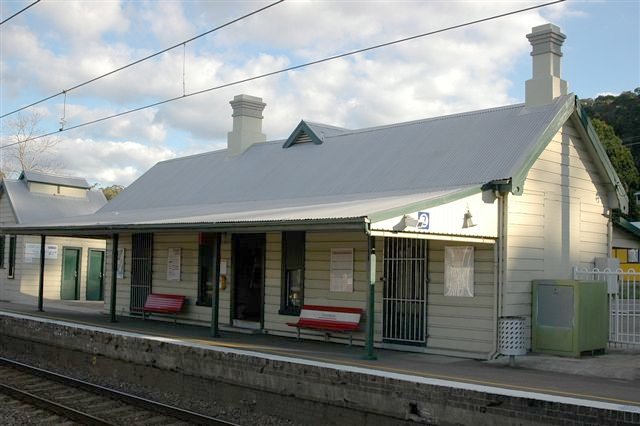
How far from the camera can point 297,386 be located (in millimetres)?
9688

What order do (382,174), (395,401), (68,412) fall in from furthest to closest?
(382,174)
(68,412)
(395,401)

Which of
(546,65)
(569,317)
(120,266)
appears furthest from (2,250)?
(569,317)

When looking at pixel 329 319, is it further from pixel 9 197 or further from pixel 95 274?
pixel 9 197

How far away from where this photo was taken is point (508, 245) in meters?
11.6

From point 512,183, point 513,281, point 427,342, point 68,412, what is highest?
point 512,183

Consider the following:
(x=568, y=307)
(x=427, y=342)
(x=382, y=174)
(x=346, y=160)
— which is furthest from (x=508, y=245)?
(x=346, y=160)

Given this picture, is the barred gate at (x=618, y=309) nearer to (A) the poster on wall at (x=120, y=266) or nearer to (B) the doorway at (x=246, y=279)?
(B) the doorway at (x=246, y=279)

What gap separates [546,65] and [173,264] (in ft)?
31.9

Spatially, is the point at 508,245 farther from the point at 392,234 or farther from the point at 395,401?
the point at 395,401

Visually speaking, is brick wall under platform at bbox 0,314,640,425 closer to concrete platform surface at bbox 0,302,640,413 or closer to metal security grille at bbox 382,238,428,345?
concrete platform surface at bbox 0,302,640,413

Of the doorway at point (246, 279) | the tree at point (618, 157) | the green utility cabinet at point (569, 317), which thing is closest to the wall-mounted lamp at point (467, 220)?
the green utility cabinet at point (569, 317)

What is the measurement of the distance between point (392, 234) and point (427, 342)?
2888mm

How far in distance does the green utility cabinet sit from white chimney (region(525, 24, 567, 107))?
134 inches

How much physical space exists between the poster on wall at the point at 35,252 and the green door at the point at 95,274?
1.42m
